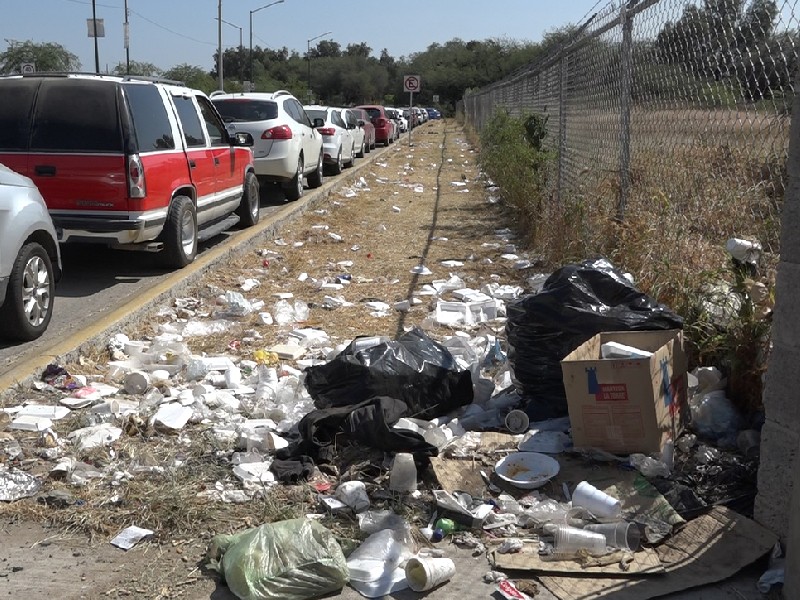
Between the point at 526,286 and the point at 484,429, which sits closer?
the point at 484,429

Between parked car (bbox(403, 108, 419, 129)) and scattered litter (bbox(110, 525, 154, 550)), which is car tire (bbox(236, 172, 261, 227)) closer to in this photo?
scattered litter (bbox(110, 525, 154, 550))

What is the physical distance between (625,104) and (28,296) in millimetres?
4594

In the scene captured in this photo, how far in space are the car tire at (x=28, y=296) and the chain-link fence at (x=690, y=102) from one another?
434cm

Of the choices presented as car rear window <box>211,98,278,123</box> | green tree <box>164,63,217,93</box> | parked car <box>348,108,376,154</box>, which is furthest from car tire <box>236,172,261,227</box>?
green tree <box>164,63,217,93</box>

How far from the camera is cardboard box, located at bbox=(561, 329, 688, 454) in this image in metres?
4.10

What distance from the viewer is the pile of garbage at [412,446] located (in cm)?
353

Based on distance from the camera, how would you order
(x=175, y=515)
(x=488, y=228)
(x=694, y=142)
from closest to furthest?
(x=175, y=515)
(x=694, y=142)
(x=488, y=228)

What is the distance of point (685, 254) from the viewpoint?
5625mm

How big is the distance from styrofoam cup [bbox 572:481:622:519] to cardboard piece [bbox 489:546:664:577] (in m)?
0.24

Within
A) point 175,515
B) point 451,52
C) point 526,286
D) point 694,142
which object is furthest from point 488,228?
point 451,52

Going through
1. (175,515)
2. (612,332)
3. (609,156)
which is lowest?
(175,515)

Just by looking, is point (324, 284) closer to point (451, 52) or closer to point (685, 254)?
point (685, 254)

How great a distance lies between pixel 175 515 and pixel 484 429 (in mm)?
1765

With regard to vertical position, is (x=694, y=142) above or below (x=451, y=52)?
below
